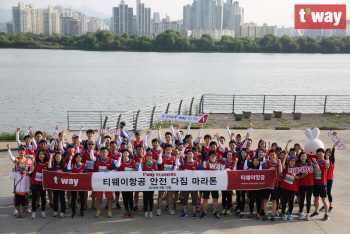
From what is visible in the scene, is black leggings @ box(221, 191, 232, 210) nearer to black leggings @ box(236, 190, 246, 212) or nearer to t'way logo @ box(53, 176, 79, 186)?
black leggings @ box(236, 190, 246, 212)

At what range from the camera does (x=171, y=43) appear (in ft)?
448

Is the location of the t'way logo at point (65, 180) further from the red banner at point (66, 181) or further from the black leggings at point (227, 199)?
the black leggings at point (227, 199)

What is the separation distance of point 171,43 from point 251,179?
129774mm

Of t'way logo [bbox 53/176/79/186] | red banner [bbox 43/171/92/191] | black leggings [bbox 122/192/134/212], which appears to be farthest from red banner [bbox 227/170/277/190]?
t'way logo [bbox 53/176/79/186]

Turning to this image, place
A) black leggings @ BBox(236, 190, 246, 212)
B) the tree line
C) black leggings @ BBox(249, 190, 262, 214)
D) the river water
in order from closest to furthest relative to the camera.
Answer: black leggings @ BBox(249, 190, 262, 214)
black leggings @ BBox(236, 190, 246, 212)
the river water
the tree line

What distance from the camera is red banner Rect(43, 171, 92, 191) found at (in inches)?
382

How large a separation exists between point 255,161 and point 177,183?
2.05 meters

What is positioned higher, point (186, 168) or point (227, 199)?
point (186, 168)

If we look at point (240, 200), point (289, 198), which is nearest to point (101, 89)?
point (240, 200)

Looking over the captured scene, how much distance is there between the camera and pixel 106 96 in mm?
48875

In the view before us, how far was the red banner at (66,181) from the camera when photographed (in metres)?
9.71

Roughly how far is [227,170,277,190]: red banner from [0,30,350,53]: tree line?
125 m

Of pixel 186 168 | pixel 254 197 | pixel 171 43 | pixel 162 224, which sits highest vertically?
pixel 171 43

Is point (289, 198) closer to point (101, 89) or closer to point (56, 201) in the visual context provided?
point (56, 201)
